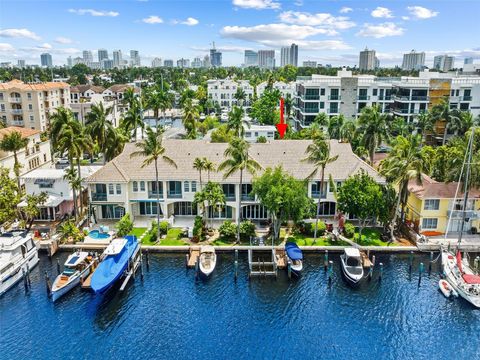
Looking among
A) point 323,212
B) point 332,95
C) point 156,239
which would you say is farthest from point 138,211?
point 332,95

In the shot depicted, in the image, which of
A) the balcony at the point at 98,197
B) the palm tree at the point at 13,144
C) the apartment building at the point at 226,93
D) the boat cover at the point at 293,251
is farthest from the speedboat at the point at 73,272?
the apartment building at the point at 226,93

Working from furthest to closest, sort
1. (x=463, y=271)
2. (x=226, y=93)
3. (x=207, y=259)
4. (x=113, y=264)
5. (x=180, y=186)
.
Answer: (x=226, y=93), (x=180, y=186), (x=207, y=259), (x=463, y=271), (x=113, y=264)

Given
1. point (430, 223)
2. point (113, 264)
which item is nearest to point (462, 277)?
point (430, 223)

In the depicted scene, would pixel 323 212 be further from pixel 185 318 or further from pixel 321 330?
pixel 185 318

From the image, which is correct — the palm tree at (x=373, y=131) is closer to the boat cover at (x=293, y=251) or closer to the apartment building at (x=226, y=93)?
the boat cover at (x=293, y=251)

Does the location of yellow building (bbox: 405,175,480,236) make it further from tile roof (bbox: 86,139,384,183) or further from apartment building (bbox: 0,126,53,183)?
apartment building (bbox: 0,126,53,183)

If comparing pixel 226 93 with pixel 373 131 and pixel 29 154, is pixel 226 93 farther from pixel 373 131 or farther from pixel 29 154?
pixel 373 131

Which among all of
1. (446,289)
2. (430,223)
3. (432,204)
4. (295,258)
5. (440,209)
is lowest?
(446,289)
